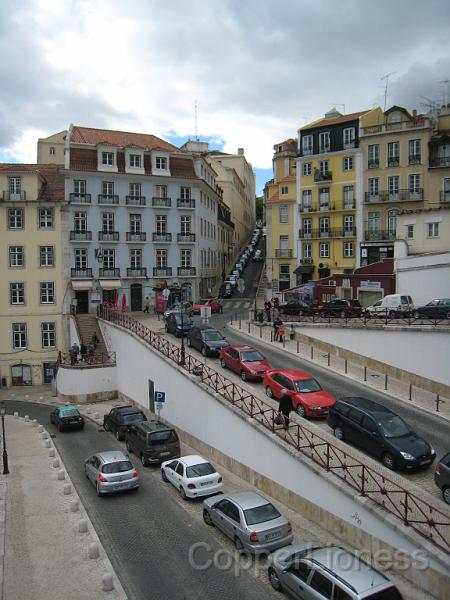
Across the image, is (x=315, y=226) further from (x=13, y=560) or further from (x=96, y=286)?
(x=13, y=560)

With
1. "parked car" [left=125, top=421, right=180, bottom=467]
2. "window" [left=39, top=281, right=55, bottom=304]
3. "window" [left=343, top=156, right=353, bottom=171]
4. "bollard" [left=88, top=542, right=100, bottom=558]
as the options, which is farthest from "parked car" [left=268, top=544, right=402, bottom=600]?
"window" [left=343, top=156, right=353, bottom=171]

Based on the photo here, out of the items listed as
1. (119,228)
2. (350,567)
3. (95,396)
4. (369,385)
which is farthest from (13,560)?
(119,228)

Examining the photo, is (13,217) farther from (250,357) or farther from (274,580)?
(274,580)

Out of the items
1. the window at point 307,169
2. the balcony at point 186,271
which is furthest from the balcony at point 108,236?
the window at point 307,169

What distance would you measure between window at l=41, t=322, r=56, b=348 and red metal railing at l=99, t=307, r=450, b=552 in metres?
21.3

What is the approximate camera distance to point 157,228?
5056 centimetres

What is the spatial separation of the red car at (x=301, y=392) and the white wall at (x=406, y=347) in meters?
5.66

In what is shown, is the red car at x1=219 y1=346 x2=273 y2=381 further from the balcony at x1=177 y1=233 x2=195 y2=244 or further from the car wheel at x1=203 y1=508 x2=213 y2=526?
the balcony at x1=177 y1=233 x2=195 y2=244

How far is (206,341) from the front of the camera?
98.9ft

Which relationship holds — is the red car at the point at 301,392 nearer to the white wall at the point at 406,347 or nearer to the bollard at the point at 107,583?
the white wall at the point at 406,347

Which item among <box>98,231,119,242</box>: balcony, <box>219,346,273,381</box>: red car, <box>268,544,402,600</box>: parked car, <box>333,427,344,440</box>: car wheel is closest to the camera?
<box>268,544,402,600</box>: parked car

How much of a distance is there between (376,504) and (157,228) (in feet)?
131

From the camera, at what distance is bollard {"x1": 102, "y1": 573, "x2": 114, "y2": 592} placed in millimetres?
12703

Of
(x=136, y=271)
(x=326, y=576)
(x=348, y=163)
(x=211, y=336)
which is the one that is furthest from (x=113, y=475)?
(x=348, y=163)
